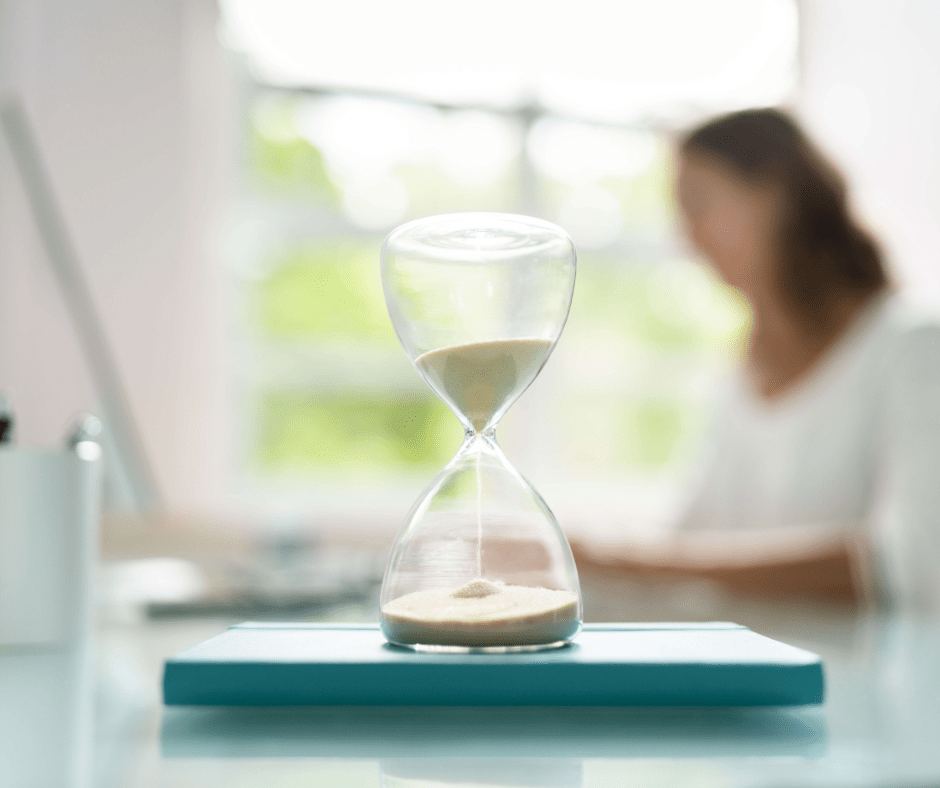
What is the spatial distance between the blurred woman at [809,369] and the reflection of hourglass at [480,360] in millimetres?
1100

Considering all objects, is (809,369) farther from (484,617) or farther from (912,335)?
(484,617)

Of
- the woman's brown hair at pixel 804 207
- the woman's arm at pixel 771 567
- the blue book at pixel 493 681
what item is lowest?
the blue book at pixel 493 681

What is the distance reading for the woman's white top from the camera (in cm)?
175

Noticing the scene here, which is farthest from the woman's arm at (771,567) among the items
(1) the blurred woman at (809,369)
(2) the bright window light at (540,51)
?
(2) the bright window light at (540,51)

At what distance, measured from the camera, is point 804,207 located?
6.43 feet

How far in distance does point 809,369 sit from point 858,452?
206 millimetres

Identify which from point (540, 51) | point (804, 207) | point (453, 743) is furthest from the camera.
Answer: point (540, 51)

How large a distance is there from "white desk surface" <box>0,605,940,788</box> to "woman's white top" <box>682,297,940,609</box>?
3.79ft

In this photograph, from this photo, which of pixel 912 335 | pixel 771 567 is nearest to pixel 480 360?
pixel 771 567

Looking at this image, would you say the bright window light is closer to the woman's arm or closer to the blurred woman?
the blurred woman

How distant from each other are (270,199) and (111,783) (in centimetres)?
310

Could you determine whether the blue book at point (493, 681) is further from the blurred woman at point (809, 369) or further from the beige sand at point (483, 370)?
the blurred woman at point (809, 369)

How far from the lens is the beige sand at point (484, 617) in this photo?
0.56 m

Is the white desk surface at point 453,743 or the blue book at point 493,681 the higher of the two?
the blue book at point 493,681
